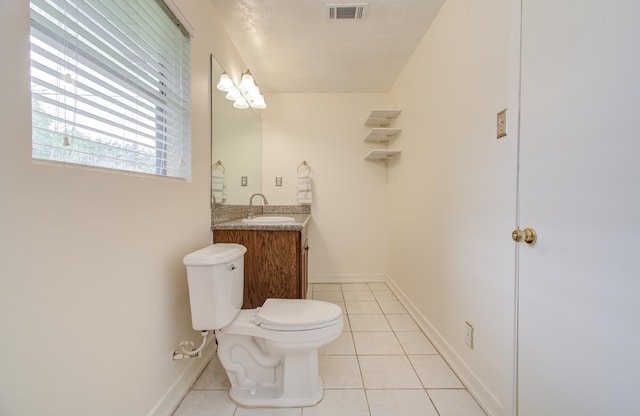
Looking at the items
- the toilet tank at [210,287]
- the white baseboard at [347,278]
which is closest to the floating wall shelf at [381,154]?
the white baseboard at [347,278]

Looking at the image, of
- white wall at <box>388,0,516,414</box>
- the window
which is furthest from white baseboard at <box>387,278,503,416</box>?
the window

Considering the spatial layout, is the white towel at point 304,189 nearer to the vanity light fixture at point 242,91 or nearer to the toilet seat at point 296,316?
the vanity light fixture at point 242,91

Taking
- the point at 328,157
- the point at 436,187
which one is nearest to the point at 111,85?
the point at 436,187

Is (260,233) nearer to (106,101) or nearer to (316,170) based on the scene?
(106,101)

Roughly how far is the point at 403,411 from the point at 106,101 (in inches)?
72.7

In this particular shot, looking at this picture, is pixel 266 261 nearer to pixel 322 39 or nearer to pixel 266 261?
pixel 266 261

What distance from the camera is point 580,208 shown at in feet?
2.48

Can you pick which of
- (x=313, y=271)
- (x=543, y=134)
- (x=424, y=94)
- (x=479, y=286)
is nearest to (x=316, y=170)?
(x=313, y=271)

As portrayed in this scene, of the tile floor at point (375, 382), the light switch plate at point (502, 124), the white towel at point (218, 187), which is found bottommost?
the tile floor at point (375, 382)

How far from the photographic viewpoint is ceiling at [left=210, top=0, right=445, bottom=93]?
5.54ft

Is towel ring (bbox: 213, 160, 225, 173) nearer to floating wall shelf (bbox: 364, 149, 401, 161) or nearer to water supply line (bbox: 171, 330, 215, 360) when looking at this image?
water supply line (bbox: 171, 330, 215, 360)

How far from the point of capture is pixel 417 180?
2148 mm

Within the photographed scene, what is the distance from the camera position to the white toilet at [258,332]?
46.4 inches

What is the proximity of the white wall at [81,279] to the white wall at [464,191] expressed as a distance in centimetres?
154
